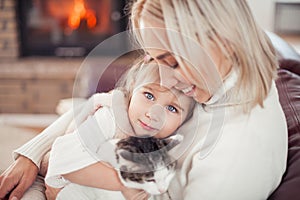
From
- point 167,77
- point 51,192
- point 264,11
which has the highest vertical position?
point 167,77

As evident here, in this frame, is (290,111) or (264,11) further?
(264,11)

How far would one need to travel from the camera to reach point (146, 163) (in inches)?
31.0

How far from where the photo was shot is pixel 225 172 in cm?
80

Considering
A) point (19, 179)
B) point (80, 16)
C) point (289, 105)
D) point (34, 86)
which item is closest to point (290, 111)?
point (289, 105)

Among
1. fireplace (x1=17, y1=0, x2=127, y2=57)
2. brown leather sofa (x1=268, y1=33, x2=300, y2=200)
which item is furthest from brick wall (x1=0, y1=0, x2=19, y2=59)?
brown leather sofa (x1=268, y1=33, x2=300, y2=200)

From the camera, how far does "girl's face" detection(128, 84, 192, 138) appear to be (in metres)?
0.80

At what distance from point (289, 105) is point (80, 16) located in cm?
228

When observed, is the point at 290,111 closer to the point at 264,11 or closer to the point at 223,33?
the point at 223,33

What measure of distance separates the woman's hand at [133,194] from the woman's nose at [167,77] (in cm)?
18

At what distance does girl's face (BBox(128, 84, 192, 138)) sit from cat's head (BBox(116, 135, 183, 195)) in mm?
19

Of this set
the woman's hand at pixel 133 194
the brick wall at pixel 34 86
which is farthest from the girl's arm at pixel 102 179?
the brick wall at pixel 34 86

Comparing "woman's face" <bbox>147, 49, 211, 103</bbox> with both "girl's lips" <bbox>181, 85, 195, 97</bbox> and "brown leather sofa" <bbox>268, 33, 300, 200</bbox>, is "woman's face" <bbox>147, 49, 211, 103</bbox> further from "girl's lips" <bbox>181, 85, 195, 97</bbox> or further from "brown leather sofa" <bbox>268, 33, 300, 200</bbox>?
"brown leather sofa" <bbox>268, 33, 300, 200</bbox>

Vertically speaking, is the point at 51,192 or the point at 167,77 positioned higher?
the point at 167,77

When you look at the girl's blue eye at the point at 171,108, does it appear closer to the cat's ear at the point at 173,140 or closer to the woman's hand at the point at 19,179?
the cat's ear at the point at 173,140
